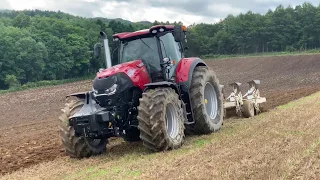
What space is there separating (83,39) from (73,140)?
78.8 m

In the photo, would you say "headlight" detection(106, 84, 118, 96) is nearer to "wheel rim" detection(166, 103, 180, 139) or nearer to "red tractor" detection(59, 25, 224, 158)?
"red tractor" detection(59, 25, 224, 158)

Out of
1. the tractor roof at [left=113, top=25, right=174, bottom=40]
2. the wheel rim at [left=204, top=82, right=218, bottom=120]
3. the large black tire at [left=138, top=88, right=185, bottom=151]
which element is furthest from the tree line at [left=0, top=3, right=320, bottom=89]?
the large black tire at [left=138, top=88, right=185, bottom=151]

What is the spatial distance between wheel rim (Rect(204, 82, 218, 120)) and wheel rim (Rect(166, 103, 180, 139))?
2061 millimetres

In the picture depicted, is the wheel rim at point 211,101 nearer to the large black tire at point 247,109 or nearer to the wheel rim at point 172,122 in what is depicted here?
the large black tire at point 247,109

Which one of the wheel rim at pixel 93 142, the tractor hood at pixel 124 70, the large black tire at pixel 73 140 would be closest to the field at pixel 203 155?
the large black tire at pixel 73 140

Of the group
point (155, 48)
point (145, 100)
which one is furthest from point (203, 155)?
point (155, 48)

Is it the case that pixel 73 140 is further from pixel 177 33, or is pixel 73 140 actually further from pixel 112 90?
pixel 177 33

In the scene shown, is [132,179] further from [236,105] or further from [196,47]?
[196,47]

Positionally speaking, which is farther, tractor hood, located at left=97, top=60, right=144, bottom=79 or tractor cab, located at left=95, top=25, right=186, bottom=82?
tractor cab, located at left=95, top=25, right=186, bottom=82

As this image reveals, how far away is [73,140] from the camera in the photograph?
8.70 metres

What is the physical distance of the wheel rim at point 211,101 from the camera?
10742 millimetres

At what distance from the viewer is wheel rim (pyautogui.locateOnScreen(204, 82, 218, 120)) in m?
10.7

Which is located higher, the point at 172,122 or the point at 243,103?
the point at 172,122

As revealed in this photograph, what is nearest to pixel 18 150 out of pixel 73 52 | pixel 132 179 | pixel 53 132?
pixel 53 132
